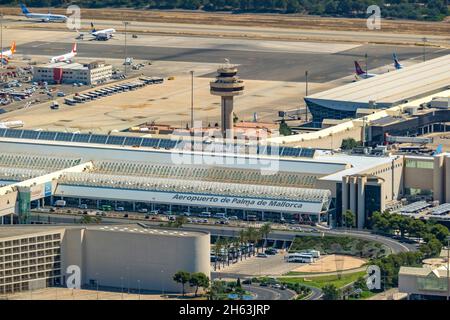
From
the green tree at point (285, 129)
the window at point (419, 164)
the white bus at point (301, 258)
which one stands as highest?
the window at point (419, 164)

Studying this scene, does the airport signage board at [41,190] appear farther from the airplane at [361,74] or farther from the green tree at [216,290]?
the airplane at [361,74]

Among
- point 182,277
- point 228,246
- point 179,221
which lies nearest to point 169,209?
point 179,221

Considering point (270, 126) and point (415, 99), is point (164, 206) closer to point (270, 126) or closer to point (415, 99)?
point (270, 126)

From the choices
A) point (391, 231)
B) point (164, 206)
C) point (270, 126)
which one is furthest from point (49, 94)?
point (391, 231)

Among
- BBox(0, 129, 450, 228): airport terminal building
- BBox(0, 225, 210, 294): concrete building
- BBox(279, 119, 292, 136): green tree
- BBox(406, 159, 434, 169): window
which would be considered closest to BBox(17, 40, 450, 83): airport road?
BBox(279, 119, 292, 136): green tree

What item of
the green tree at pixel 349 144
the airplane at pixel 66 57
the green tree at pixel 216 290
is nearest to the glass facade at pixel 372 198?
the green tree at pixel 216 290
